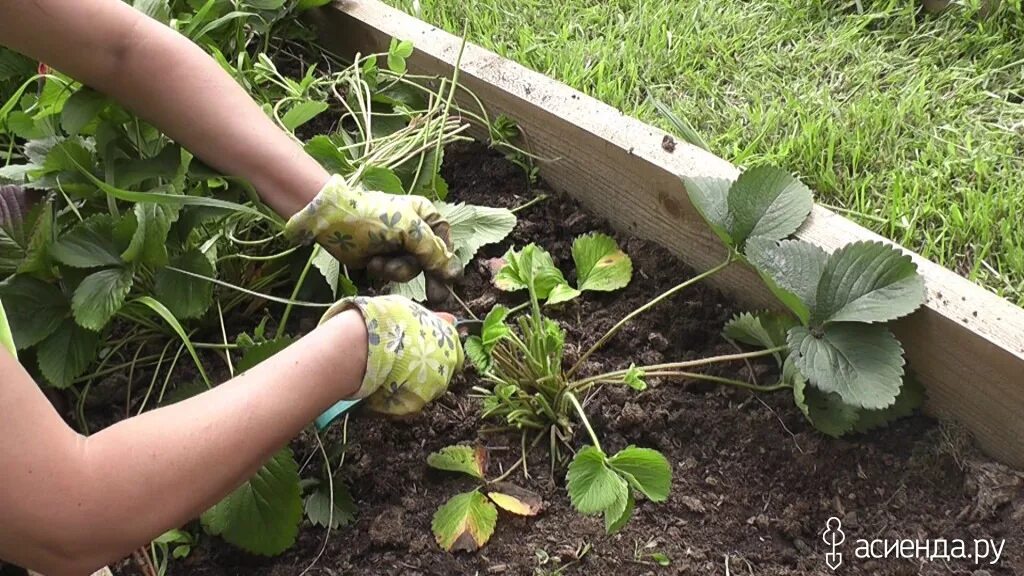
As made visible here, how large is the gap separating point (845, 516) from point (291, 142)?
90 centimetres

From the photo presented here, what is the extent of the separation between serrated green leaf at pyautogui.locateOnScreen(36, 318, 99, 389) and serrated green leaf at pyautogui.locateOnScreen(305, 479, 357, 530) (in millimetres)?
376

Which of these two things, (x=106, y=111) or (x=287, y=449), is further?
(x=106, y=111)

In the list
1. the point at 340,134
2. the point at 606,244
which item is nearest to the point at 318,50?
the point at 340,134

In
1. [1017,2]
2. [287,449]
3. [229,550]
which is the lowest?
[229,550]

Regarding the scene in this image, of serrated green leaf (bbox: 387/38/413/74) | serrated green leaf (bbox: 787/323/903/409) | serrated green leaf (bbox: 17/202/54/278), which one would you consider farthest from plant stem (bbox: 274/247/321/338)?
serrated green leaf (bbox: 787/323/903/409)

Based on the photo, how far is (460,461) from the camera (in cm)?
120

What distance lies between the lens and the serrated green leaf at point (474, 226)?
4.67ft

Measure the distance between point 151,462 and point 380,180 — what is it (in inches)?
27.5

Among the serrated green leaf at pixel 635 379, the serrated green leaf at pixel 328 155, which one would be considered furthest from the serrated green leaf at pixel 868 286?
the serrated green leaf at pixel 328 155

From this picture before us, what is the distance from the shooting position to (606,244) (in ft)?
4.55

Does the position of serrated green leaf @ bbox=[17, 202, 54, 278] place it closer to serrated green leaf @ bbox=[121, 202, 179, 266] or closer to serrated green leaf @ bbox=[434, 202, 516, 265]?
serrated green leaf @ bbox=[121, 202, 179, 266]

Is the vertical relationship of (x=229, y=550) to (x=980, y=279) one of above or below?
below

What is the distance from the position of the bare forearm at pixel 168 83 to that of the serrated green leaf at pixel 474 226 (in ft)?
0.82

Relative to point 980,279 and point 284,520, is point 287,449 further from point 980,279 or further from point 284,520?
point 980,279
